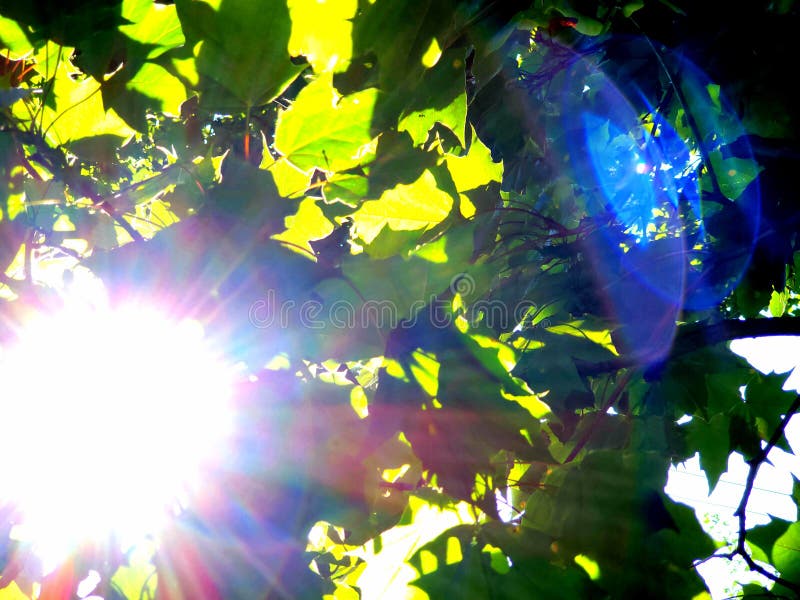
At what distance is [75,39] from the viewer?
851 millimetres

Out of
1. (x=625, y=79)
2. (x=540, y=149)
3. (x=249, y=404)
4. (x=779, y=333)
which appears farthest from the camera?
(x=540, y=149)

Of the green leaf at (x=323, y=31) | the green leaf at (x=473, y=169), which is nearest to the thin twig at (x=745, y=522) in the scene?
the green leaf at (x=473, y=169)

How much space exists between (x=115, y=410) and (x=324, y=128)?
50 centimetres

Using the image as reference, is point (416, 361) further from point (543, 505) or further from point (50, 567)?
point (50, 567)

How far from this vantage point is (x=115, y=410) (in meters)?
0.79

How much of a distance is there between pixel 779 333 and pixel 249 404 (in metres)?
1.34

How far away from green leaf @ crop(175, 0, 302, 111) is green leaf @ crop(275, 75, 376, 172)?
0.05 meters

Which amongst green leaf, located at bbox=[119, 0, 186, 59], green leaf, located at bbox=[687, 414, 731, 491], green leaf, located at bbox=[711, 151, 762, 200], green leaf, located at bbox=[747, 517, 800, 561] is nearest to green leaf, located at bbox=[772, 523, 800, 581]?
green leaf, located at bbox=[747, 517, 800, 561]

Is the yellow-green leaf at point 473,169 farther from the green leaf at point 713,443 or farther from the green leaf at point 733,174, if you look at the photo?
the green leaf at point 733,174

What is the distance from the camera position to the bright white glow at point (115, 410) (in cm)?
78

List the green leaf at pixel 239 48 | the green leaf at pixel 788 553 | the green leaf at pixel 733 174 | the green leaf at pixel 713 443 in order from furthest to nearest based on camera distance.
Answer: the green leaf at pixel 733 174 < the green leaf at pixel 713 443 < the green leaf at pixel 788 553 < the green leaf at pixel 239 48

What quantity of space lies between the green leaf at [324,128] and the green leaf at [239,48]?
5cm

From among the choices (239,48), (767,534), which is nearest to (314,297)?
(239,48)

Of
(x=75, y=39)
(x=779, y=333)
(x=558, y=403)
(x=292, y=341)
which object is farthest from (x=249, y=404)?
(x=779, y=333)
